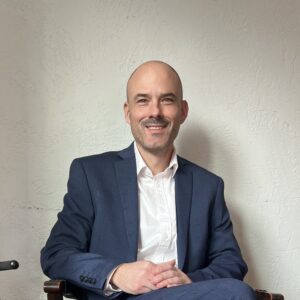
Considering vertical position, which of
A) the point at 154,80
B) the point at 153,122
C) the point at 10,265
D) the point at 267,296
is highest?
the point at 154,80

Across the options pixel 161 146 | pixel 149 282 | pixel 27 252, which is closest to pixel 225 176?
pixel 161 146

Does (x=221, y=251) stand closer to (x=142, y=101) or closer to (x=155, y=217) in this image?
(x=155, y=217)

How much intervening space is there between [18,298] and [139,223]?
0.73m

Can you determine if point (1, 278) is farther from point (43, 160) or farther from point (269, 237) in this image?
point (269, 237)

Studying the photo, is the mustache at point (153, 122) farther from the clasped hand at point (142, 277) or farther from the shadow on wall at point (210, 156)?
the clasped hand at point (142, 277)

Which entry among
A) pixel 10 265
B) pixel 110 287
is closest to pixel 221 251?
pixel 110 287

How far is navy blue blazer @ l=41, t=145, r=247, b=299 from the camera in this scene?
5.07 feet

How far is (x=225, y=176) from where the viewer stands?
6.81 feet

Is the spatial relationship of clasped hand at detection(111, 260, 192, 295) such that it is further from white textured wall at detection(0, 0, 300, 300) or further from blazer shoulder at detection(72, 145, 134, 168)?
white textured wall at detection(0, 0, 300, 300)

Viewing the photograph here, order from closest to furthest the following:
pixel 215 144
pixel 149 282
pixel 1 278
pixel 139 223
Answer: pixel 149 282, pixel 139 223, pixel 1 278, pixel 215 144

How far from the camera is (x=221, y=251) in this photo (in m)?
1.70

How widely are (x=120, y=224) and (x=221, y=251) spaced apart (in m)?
0.42

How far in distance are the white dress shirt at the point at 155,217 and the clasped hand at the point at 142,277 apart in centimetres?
22

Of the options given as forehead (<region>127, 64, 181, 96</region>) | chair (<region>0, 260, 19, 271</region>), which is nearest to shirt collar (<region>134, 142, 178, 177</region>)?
forehead (<region>127, 64, 181, 96</region>)
